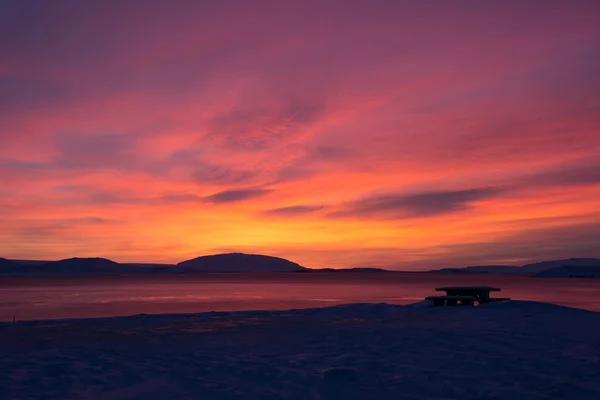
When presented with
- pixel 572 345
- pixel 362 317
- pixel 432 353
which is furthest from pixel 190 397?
pixel 362 317

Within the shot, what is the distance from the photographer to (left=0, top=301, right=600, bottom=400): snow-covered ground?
7.94 meters

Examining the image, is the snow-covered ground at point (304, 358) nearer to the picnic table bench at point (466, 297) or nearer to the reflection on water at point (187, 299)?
the picnic table bench at point (466, 297)

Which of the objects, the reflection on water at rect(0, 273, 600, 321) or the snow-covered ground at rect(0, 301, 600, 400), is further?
the reflection on water at rect(0, 273, 600, 321)

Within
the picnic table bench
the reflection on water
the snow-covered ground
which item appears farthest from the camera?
the reflection on water

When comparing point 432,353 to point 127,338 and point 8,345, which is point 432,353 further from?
point 8,345

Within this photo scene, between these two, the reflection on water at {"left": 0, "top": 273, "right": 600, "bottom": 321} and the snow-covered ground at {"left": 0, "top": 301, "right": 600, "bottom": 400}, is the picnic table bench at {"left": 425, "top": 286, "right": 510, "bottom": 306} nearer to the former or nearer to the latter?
the snow-covered ground at {"left": 0, "top": 301, "right": 600, "bottom": 400}

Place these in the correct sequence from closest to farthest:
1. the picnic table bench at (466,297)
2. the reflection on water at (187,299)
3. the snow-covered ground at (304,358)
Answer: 1. the snow-covered ground at (304,358)
2. the picnic table bench at (466,297)
3. the reflection on water at (187,299)

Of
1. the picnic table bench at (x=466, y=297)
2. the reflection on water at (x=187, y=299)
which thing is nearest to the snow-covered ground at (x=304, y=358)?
the picnic table bench at (x=466, y=297)

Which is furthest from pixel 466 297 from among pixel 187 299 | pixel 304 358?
pixel 187 299

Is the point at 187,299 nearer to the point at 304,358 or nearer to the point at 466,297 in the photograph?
the point at 466,297

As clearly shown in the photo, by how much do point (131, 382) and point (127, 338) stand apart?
429 cm

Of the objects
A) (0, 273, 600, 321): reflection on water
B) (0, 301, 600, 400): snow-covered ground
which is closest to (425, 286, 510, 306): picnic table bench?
(0, 301, 600, 400): snow-covered ground

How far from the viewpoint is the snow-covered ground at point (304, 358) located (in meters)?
7.94

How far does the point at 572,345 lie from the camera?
11398 mm
